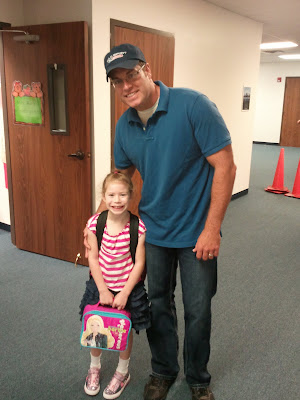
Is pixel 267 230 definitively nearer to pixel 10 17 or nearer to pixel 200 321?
pixel 200 321

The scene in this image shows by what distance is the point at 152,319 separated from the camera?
1.71 m

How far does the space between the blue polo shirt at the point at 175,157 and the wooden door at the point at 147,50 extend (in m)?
1.56

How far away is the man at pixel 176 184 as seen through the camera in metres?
1.42

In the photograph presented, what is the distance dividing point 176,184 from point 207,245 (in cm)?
27

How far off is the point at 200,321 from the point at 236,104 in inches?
163

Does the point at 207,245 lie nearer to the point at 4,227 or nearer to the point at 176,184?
the point at 176,184

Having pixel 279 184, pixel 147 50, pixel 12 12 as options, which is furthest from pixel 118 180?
pixel 279 184

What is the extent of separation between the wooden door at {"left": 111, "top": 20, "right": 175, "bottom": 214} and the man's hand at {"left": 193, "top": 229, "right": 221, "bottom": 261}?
1.68 meters

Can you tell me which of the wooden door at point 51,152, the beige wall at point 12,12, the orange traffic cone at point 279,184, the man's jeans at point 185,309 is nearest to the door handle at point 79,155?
the wooden door at point 51,152

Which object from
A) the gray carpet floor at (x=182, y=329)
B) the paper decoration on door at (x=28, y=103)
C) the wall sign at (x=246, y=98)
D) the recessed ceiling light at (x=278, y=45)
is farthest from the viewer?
the recessed ceiling light at (x=278, y=45)

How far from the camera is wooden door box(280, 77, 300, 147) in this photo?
36.2 feet

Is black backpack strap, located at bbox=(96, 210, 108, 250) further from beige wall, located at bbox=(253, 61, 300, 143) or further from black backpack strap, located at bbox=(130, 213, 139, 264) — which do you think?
beige wall, located at bbox=(253, 61, 300, 143)

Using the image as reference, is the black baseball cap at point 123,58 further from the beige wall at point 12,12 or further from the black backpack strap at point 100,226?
the beige wall at point 12,12

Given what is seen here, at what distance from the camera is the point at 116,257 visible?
1632mm
